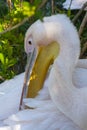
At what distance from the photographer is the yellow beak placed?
337 centimetres

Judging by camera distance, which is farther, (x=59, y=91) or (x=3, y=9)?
(x=3, y=9)

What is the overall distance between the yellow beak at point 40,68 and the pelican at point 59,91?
5 centimetres

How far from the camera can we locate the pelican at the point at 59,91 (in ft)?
9.81

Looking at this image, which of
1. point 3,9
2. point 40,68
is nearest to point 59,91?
point 40,68

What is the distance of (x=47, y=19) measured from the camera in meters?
3.24

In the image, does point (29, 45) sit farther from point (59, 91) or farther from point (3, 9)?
point (3, 9)

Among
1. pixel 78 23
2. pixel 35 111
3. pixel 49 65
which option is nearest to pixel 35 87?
pixel 49 65

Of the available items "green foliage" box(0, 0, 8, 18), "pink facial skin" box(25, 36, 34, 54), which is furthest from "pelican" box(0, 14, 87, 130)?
"green foliage" box(0, 0, 8, 18)

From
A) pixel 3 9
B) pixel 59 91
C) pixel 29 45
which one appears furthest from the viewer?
pixel 3 9

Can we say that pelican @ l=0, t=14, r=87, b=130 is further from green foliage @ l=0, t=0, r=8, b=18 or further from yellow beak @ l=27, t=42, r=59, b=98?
green foliage @ l=0, t=0, r=8, b=18

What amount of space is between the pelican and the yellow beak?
5 centimetres

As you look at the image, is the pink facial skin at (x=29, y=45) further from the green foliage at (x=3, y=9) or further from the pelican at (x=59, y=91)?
the green foliage at (x=3, y=9)

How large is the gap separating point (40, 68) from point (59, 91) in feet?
1.22

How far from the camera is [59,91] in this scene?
3.10 meters
